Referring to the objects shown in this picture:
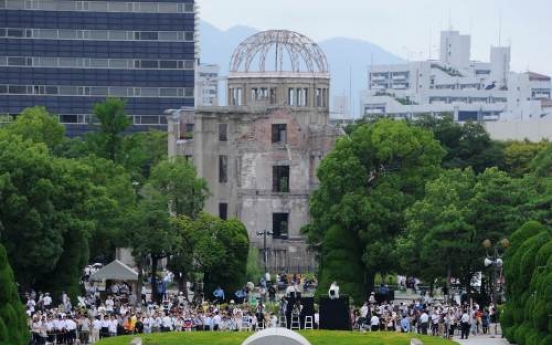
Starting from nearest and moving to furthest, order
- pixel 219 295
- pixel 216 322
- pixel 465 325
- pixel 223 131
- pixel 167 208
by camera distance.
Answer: pixel 465 325 → pixel 216 322 → pixel 219 295 → pixel 167 208 → pixel 223 131

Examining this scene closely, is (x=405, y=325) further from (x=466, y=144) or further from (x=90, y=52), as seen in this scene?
(x=90, y=52)

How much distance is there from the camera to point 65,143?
140m

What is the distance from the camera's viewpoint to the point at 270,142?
120 metres

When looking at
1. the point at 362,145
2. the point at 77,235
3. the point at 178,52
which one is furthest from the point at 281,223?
the point at 178,52

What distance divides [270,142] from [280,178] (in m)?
2.23

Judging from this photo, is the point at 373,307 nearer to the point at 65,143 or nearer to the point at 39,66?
the point at 65,143

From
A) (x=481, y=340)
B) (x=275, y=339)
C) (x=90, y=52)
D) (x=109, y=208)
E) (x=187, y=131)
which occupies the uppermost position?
(x=90, y=52)

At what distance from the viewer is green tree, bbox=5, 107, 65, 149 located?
11469cm

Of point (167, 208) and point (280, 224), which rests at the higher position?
point (167, 208)

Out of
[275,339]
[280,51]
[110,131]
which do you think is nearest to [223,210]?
[110,131]

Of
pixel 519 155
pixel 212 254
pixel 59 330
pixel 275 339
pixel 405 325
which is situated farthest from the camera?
pixel 519 155

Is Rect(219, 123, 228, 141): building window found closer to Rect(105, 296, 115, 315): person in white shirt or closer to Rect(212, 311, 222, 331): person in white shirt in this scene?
Rect(105, 296, 115, 315): person in white shirt

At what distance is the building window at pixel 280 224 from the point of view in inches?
4724

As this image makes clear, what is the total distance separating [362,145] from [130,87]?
78460 mm
